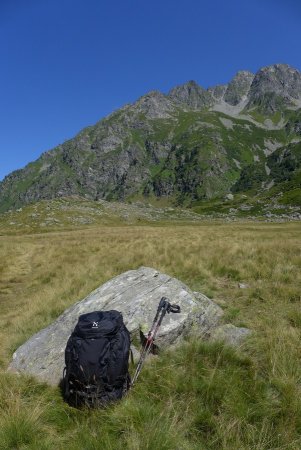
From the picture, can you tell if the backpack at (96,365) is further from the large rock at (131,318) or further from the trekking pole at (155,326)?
the large rock at (131,318)

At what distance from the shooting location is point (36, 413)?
189 inches

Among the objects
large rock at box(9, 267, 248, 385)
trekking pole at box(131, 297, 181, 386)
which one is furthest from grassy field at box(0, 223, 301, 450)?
large rock at box(9, 267, 248, 385)

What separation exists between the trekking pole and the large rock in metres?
0.15

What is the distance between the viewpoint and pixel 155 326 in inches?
276

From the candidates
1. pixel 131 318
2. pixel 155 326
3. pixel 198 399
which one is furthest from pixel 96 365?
pixel 131 318

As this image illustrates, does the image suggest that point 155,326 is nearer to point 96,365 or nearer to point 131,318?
point 131,318

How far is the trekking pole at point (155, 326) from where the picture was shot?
5987 millimetres

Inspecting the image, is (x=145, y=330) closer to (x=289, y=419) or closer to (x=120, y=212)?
(x=289, y=419)

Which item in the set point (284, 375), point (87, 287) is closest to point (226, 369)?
point (284, 375)

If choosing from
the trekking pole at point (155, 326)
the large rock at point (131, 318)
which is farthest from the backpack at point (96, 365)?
the large rock at point (131, 318)

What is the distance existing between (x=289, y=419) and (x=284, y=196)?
18442cm

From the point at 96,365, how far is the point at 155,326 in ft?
6.81

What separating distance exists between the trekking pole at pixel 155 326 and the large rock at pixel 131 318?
15 cm

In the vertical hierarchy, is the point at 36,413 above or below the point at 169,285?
below
